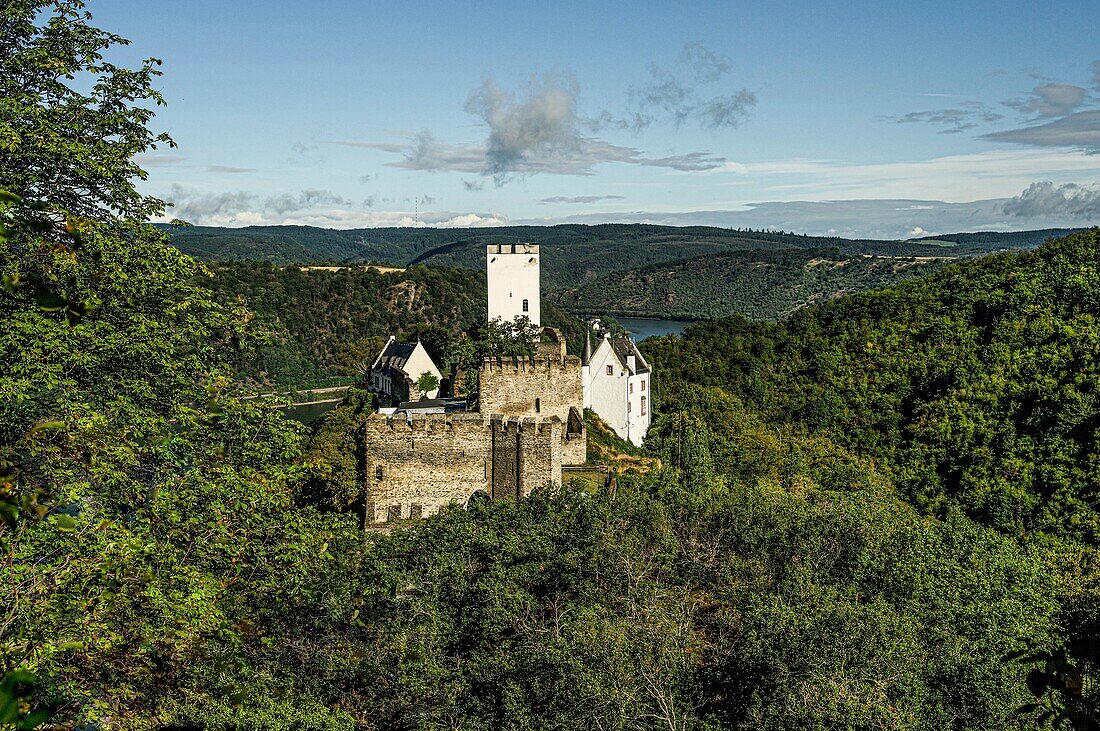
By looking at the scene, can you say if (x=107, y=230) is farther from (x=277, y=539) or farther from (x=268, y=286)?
(x=268, y=286)

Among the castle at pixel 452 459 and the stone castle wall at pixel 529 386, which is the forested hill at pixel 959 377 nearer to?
the stone castle wall at pixel 529 386

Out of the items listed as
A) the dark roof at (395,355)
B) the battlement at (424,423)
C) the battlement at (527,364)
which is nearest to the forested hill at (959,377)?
the dark roof at (395,355)

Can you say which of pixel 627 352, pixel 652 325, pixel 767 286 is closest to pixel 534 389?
pixel 627 352

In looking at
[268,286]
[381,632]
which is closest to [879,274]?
[268,286]

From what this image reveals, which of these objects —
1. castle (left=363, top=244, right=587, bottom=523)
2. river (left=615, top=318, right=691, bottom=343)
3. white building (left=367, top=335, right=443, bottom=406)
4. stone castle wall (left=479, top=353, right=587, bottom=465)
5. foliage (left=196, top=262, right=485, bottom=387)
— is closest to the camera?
castle (left=363, top=244, right=587, bottom=523)

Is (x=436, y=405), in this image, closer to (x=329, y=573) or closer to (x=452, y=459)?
(x=452, y=459)

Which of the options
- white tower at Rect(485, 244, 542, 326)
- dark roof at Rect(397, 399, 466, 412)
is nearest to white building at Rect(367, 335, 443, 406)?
dark roof at Rect(397, 399, 466, 412)

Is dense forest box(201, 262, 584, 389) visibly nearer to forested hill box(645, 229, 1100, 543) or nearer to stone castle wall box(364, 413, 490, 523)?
forested hill box(645, 229, 1100, 543)
